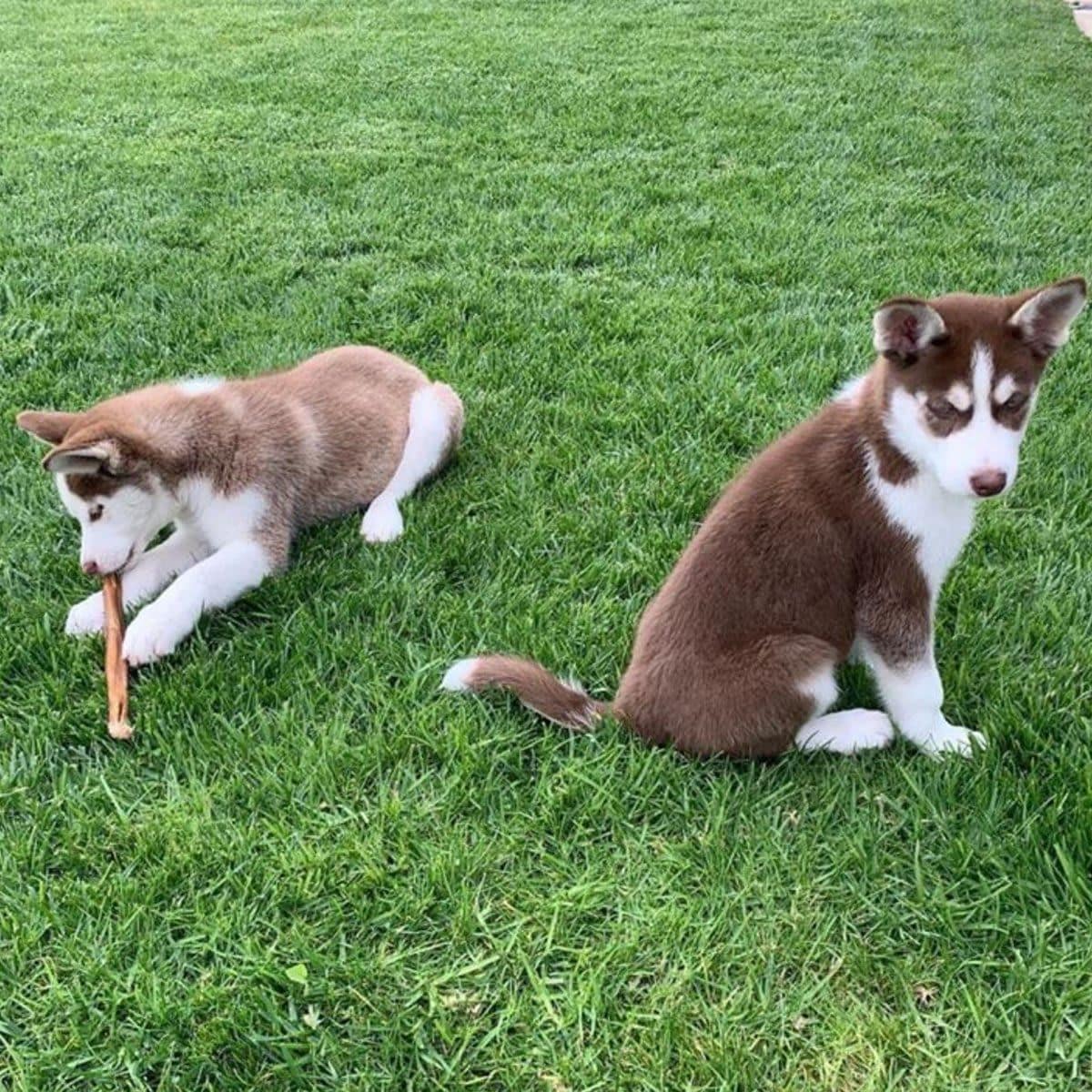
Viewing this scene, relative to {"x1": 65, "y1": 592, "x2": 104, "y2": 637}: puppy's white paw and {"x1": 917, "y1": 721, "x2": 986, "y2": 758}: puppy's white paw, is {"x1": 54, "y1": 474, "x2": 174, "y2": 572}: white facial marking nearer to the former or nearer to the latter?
{"x1": 65, "y1": 592, "x2": 104, "y2": 637}: puppy's white paw

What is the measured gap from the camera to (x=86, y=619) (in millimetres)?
3762

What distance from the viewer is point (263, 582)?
398cm

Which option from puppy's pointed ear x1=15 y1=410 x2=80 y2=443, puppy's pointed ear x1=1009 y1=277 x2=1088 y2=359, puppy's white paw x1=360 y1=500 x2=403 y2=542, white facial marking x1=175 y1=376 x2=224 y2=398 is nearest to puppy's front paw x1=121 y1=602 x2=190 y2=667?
puppy's pointed ear x1=15 y1=410 x2=80 y2=443

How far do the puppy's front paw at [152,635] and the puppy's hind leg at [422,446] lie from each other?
91cm

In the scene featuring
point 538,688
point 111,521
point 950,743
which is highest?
point 111,521

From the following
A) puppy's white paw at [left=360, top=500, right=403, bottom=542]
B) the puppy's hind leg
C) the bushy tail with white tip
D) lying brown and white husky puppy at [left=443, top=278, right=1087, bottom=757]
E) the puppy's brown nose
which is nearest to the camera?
the puppy's brown nose

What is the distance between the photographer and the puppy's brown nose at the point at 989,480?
281 cm

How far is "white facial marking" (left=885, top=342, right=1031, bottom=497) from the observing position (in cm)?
282

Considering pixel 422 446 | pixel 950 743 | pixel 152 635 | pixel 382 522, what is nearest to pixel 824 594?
pixel 950 743

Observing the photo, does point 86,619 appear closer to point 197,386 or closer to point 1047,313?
point 197,386

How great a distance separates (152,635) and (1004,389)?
2.69 metres

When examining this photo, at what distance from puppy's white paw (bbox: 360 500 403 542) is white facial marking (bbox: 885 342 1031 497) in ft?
6.74

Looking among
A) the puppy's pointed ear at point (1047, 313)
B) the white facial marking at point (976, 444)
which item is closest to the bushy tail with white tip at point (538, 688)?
the white facial marking at point (976, 444)

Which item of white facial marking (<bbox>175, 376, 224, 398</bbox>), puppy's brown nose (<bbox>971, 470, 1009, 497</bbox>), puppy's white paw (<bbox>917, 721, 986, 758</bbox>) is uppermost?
puppy's brown nose (<bbox>971, 470, 1009, 497</bbox>)
